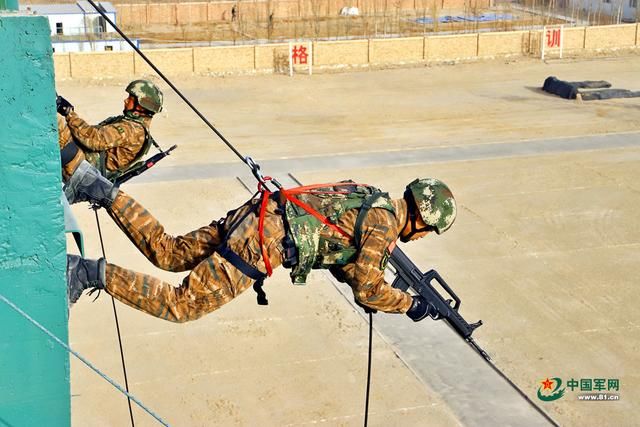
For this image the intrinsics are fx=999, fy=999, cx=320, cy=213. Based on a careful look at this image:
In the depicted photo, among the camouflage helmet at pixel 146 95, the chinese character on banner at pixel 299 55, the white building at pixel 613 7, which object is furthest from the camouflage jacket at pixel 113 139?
the white building at pixel 613 7

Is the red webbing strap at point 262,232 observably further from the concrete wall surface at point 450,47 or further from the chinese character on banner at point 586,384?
the concrete wall surface at point 450,47

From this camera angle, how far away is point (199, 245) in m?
6.72

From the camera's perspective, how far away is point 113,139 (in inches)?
325

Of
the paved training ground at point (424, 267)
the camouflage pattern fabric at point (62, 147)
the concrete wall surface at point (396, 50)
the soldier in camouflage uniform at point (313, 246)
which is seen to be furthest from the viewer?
the concrete wall surface at point (396, 50)

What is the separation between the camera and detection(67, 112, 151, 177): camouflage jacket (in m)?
8.04

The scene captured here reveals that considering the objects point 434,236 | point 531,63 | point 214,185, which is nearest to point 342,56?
point 531,63

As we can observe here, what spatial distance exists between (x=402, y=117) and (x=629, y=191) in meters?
6.72

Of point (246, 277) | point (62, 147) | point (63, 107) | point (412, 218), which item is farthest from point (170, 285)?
point (63, 107)

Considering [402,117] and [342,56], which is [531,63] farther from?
[402,117]

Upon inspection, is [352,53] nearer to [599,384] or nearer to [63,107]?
[599,384]

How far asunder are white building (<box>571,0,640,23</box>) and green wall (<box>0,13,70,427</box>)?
39244mm
